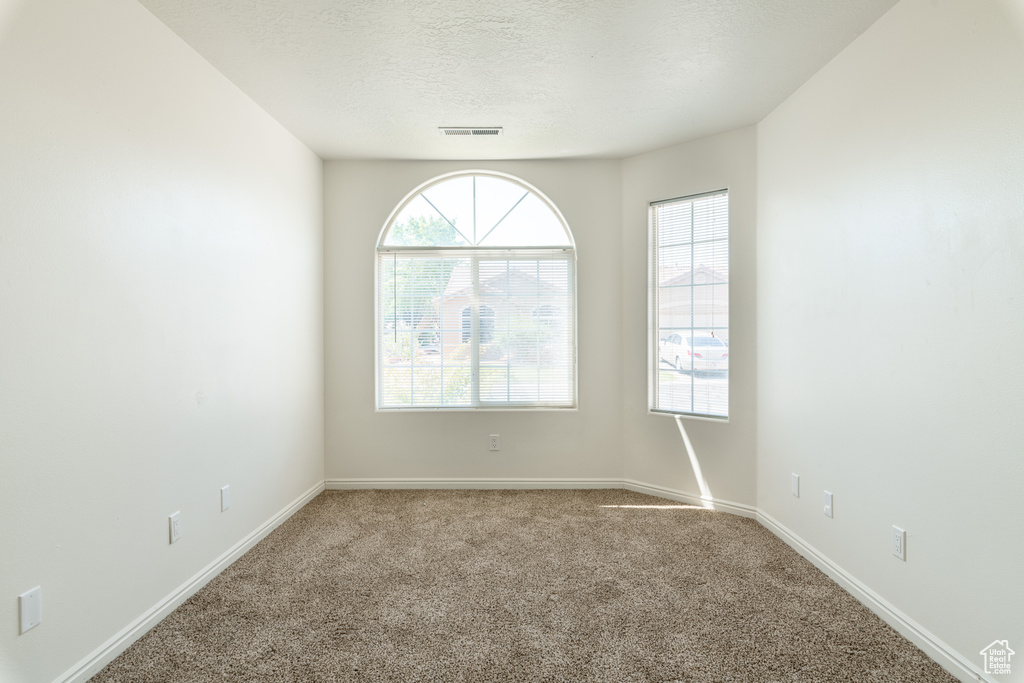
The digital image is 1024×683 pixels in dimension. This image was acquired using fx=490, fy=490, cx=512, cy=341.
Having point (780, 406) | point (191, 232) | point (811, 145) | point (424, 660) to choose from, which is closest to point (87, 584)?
point (424, 660)

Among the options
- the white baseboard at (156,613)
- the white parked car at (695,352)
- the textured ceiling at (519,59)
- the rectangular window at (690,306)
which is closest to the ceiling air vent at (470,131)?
the textured ceiling at (519,59)

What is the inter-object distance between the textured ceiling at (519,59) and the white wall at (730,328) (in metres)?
0.24

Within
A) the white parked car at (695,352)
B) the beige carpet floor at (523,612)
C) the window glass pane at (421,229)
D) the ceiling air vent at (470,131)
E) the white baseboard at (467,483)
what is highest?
the ceiling air vent at (470,131)

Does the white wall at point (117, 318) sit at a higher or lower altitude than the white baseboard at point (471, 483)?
higher

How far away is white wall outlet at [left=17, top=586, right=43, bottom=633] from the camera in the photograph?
60.4 inches

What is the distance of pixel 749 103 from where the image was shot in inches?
115

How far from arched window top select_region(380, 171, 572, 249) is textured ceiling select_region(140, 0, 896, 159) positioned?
2.11 feet

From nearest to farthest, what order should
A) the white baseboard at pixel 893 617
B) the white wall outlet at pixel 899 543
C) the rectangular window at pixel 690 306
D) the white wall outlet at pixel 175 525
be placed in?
the white baseboard at pixel 893 617, the white wall outlet at pixel 899 543, the white wall outlet at pixel 175 525, the rectangular window at pixel 690 306

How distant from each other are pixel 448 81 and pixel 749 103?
5.82 feet

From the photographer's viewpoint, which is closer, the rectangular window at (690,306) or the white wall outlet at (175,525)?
the white wall outlet at (175,525)

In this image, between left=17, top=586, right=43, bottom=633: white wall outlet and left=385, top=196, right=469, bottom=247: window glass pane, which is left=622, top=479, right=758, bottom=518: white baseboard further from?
left=17, top=586, right=43, bottom=633: white wall outlet

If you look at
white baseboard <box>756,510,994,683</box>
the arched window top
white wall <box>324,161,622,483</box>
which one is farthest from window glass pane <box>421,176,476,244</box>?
white baseboard <box>756,510,994,683</box>

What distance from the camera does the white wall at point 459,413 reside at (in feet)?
12.8

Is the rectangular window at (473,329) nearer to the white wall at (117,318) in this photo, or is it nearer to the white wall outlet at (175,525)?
the white wall at (117,318)
